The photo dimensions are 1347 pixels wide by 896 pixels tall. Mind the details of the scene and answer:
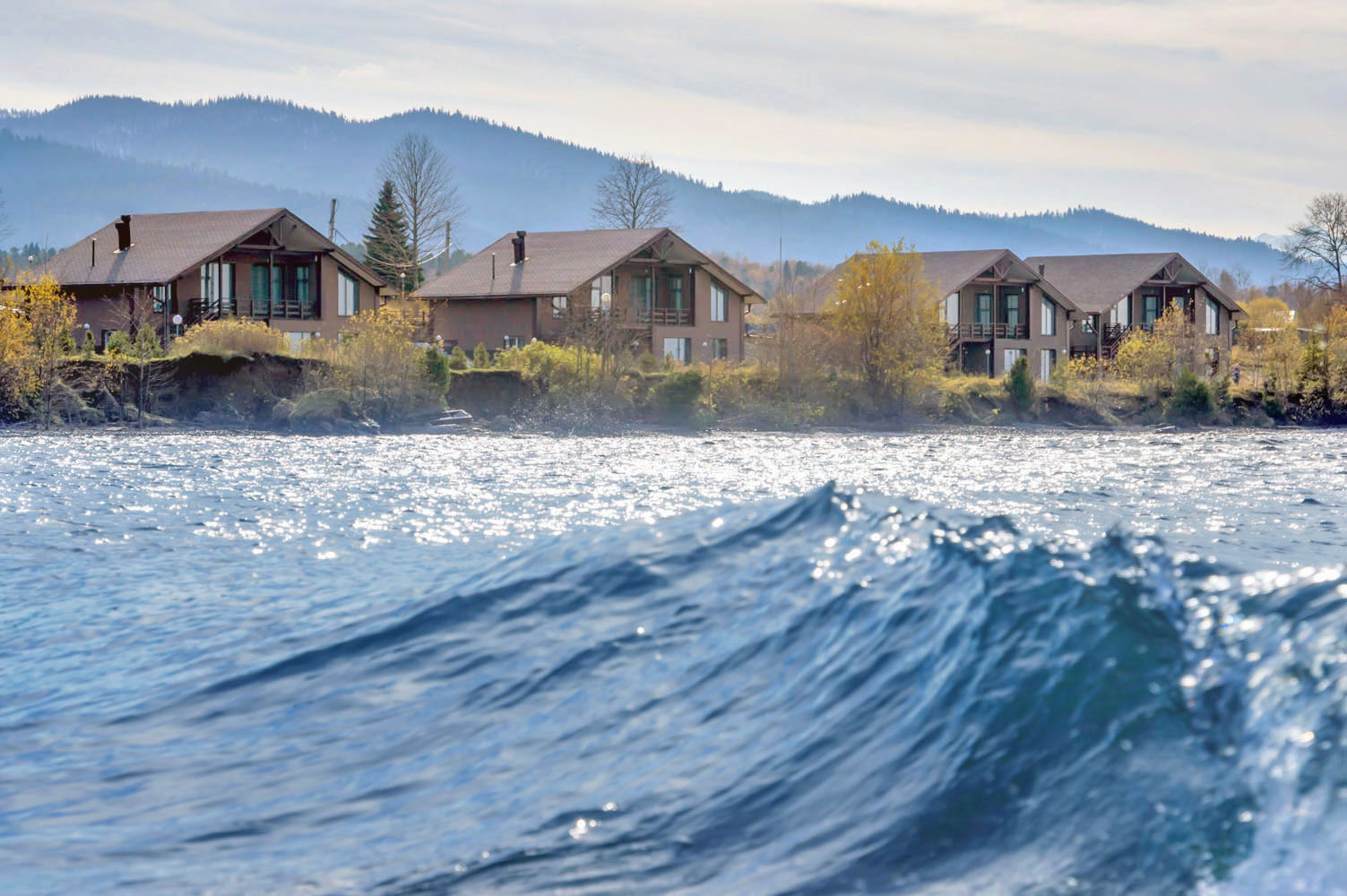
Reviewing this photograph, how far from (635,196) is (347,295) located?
24.8 m

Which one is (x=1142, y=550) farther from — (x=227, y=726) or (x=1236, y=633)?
(x=227, y=726)

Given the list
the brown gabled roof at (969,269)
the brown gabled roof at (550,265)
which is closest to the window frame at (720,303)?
the brown gabled roof at (550,265)

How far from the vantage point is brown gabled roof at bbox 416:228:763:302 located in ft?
172

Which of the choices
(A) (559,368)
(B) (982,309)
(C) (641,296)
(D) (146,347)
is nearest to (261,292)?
(C) (641,296)

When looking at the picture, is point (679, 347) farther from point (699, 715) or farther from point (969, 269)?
point (699, 715)

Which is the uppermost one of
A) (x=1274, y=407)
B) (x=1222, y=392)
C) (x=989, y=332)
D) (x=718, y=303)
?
(x=718, y=303)

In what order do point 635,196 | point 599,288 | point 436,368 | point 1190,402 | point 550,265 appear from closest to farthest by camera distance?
point 436,368 → point 1190,402 → point 599,288 → point 550,265 → point 635,196

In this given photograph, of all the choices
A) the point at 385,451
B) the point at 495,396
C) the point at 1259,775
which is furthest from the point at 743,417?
the point at 1259,775

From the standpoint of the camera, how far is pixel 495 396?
39.4m

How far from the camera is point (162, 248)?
50906 millimetres

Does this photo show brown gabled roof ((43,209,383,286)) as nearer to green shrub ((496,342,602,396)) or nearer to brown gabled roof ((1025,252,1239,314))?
green shrub ((496,342,602,396))

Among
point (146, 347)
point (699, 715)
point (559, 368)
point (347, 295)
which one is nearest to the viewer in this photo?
point (699, 715)

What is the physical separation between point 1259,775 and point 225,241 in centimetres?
4915

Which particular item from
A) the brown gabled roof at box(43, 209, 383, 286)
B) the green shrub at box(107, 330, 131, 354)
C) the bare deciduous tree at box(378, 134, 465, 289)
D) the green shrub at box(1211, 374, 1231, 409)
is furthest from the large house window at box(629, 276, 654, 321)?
the green shrub at box(1211, 374, 1231, 409)
